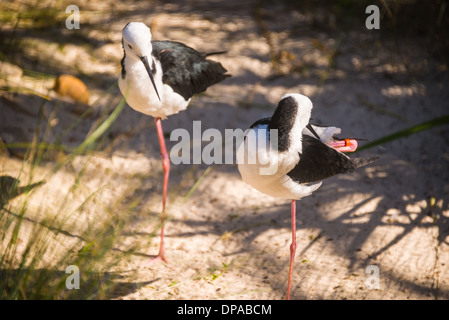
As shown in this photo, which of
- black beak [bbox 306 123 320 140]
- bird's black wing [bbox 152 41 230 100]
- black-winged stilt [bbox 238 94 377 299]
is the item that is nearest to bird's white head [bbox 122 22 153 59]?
bird's black wing [bbox 152 41 230 100]

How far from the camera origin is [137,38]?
273 cm

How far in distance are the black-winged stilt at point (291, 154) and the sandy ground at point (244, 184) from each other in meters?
0.42

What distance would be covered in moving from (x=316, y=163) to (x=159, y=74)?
1020mm

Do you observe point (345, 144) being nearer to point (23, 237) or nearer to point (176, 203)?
point (176, 203)

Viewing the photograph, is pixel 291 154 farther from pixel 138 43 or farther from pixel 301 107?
pixel 138 43

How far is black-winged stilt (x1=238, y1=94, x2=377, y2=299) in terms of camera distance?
2488 mm

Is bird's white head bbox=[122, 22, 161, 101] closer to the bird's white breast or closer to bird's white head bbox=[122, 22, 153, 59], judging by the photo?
bird's white head bbox=[122, 22, 153, 59]

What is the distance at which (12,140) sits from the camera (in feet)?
12.0

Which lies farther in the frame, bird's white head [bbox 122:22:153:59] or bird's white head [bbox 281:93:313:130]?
bird's white head [bbox 122:22:153:59]

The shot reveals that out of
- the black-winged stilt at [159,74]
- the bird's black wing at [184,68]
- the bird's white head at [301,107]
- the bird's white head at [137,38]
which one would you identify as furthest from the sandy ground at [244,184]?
the bird's white head at [301,107]

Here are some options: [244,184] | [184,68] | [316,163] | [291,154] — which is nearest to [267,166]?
[291,154]

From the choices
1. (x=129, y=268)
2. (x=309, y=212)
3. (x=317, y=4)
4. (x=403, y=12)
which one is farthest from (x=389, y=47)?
(x=129, y=268)

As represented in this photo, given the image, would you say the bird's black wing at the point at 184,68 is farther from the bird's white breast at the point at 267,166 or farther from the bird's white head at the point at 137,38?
the bird's white breast at the point at 267,166

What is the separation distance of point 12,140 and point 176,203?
1204 millimetres
